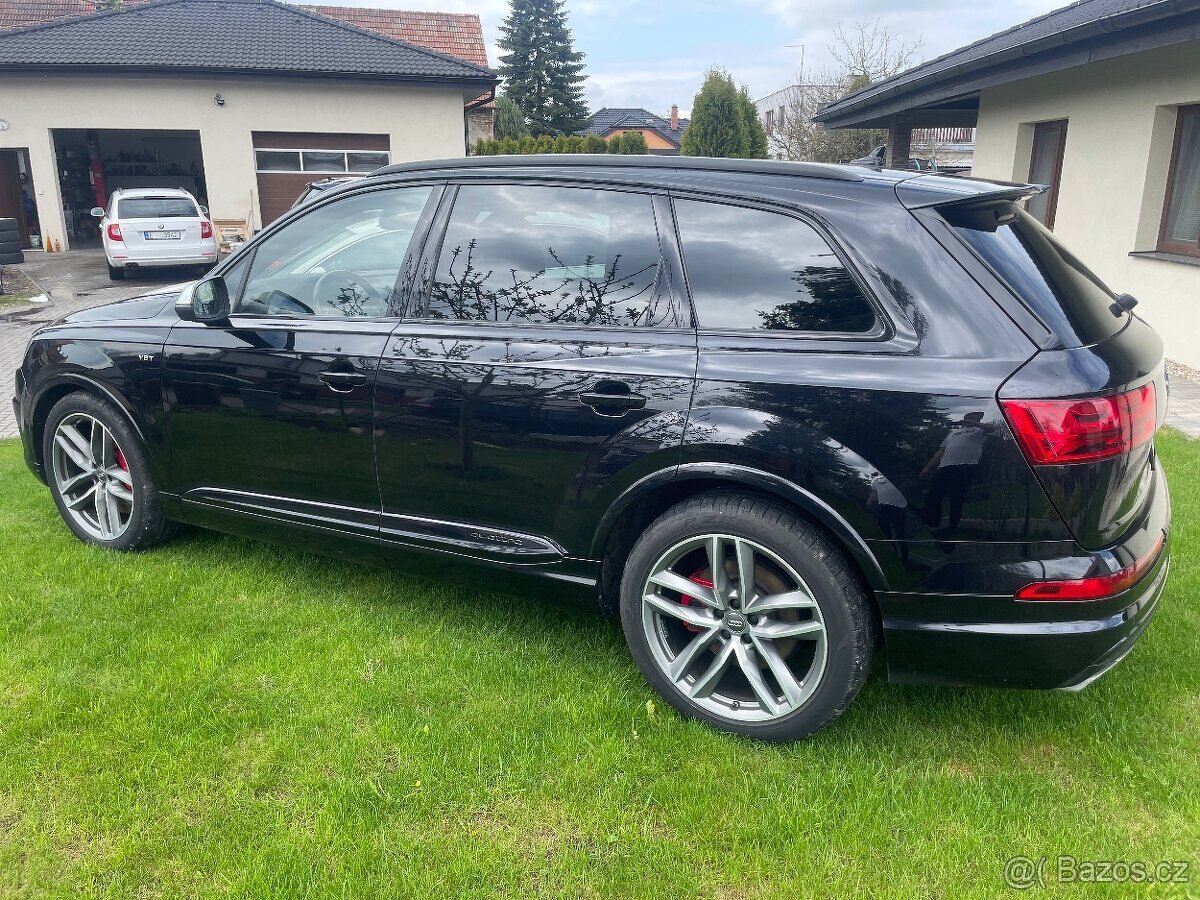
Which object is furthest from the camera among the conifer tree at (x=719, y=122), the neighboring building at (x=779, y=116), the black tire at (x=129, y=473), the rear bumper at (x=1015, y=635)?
the neighboring building at (x=779, y=116)

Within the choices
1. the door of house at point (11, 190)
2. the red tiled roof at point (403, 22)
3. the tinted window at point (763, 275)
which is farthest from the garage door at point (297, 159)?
the tinted window at point (763, 275)

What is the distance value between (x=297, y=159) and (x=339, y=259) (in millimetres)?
19125

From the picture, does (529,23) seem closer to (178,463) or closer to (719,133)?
(719,133)

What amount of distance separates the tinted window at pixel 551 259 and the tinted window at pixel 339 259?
0.25m

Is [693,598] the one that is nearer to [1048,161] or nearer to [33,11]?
[1048,161]

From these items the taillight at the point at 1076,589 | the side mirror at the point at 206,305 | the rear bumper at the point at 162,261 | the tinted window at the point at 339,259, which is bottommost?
the rear bumper at the point at 162,261

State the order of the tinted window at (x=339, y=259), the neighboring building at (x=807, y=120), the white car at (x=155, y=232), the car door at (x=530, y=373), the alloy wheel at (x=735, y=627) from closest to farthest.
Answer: the alloy wheel at (x=735, y=627) → the car door at (x=530, y=373) → the tinted window at (x=339, y=259) → the white car at (x=155, y=232) → the neighboring building at (x=807, y=120)

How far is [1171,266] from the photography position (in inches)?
351

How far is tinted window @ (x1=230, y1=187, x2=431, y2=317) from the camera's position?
3.50 meters

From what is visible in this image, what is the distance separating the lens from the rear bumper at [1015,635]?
244 centimetres

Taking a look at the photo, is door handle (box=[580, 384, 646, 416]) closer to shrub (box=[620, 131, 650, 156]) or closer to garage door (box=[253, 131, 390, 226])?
garage door (box=[253, 131, 390, 226])

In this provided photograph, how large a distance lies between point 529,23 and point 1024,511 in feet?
158

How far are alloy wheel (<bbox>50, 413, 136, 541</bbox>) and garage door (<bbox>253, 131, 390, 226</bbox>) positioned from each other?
17.8 metres

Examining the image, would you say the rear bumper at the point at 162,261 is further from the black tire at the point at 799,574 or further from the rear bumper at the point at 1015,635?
the rear bumper at the point at 1015,635
